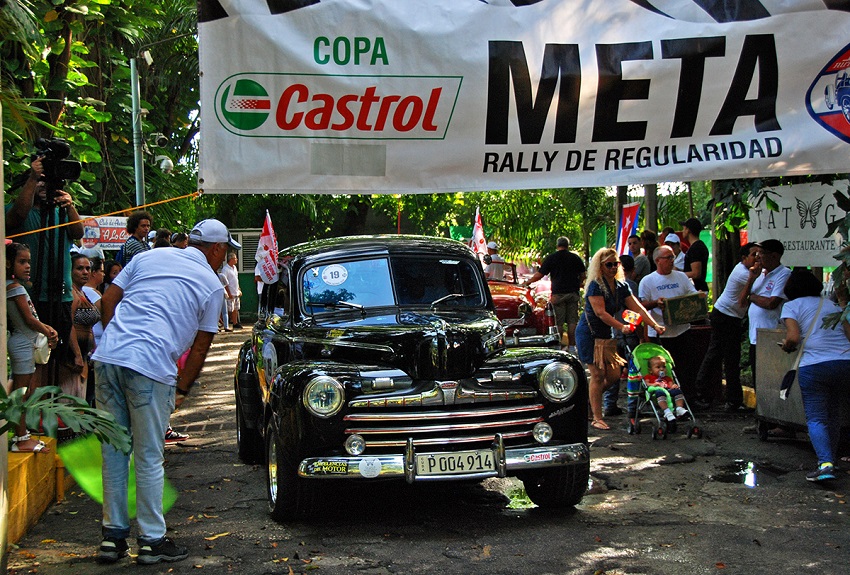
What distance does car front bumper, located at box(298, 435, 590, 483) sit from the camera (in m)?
6.34

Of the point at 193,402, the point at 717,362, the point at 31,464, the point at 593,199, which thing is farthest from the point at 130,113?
the point at 31,464

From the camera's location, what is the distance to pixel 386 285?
7820 mm

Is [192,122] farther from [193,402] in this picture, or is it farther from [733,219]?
[733,219]

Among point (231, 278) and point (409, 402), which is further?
point (231, 278)

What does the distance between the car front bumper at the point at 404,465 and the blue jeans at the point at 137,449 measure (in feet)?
3.22

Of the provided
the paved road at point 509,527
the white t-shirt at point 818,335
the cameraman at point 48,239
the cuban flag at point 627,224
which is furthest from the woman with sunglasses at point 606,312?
the cuban flag at point 627,224

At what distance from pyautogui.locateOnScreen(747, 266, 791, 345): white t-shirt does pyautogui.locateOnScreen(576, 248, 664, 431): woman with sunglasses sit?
96 cm

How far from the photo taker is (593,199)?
2536 centimetres

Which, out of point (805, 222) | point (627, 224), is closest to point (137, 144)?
point (627, 224)

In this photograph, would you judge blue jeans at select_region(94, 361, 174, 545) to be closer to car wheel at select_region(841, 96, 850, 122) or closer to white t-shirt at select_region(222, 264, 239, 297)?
car wheel at select_region(841, 96, 850, 122)

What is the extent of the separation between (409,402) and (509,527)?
3.54 ft

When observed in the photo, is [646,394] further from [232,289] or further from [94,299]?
[232,289]

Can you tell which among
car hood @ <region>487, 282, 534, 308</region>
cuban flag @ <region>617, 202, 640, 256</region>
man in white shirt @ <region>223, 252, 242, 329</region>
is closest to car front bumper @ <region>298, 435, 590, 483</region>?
cuban flag @ <region>617, 202, 640, 256</region>

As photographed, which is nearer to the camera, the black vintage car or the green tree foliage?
the black vintage car
